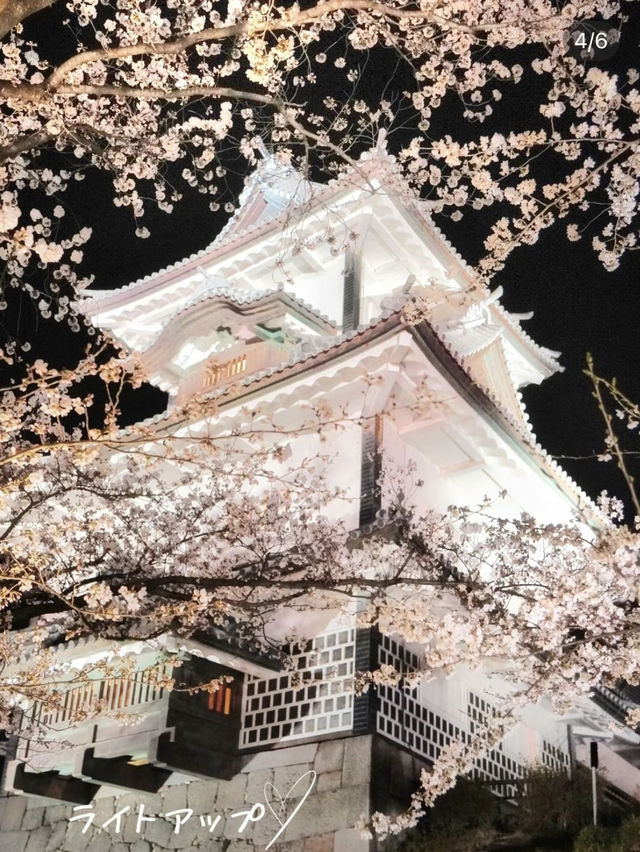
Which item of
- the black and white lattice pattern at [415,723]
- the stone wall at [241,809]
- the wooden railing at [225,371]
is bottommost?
the stone wall at [241,809]

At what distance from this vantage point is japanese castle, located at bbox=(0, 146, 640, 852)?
12344 mm

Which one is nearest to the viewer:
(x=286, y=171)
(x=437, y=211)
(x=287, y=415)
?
(x=287, y=415)

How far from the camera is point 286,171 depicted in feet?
75.4

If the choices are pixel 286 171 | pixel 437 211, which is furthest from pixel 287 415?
pixel 286 171

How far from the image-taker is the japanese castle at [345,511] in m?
12.3

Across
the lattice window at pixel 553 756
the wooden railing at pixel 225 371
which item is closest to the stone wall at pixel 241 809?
the lattice window at pixel 553 756

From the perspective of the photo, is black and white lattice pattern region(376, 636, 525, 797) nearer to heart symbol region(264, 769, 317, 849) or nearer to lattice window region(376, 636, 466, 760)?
lattice window region(376, 636, 466, 760)

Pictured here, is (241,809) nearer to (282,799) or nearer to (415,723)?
(282,799)

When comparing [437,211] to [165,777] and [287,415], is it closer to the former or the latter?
[287,415]

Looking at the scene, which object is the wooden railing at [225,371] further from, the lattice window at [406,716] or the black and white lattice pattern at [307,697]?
the lattice window at [406,716]

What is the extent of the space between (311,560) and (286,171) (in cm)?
1356

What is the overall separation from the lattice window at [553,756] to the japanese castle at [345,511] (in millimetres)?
63

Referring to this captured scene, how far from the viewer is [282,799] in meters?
12.2

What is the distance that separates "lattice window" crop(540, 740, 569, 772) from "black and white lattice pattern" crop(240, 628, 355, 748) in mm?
6194
